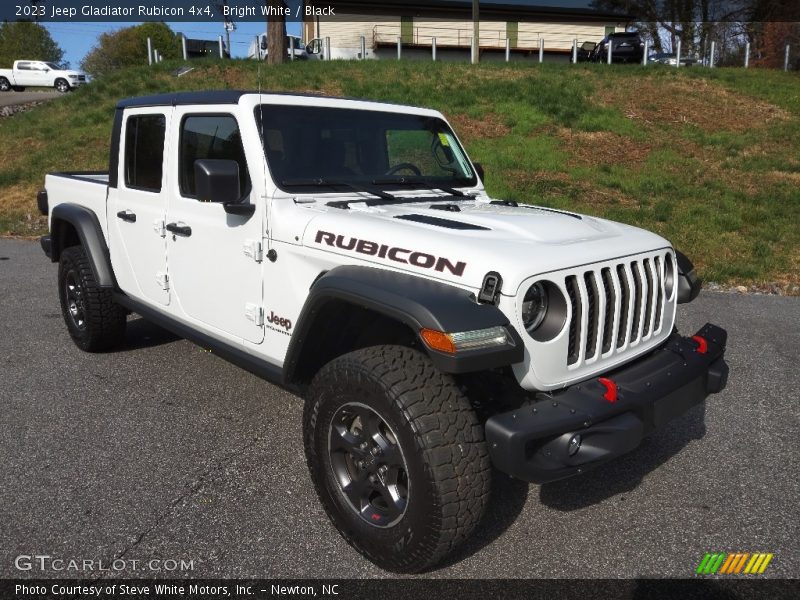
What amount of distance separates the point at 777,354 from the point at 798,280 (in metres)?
3.21

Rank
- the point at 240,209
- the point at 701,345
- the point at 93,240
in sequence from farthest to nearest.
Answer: the point at 93,240
the point at 240,209
the point at 701,345

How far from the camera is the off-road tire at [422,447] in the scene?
94.3 inches

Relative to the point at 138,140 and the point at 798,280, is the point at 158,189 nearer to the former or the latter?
the point at 138,140

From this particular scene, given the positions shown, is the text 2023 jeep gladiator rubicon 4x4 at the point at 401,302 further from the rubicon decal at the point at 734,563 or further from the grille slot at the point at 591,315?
the rubicon decal at the point at 734,563

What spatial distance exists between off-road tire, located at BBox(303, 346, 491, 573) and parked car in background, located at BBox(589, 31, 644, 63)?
85.2ft

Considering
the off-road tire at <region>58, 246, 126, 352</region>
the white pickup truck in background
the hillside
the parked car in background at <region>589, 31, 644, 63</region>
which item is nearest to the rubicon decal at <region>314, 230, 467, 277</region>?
the off-road tire at <region>58, 246, 126, 352</region>

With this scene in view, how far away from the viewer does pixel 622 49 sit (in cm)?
2591

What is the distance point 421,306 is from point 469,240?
454 mm

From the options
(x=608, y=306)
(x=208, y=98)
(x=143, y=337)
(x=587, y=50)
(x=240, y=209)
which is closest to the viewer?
(x=608, y=306)

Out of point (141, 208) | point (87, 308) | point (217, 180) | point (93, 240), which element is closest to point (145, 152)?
point (141, 208)

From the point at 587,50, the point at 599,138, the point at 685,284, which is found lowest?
the point at 685,284

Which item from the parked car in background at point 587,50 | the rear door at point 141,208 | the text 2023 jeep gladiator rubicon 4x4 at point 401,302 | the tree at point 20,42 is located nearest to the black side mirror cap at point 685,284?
the text 2023 jeep gladiator rubicon 4x4 at point 401,302

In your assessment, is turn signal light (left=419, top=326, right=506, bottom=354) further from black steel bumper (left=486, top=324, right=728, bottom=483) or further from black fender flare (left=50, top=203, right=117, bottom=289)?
black fender flare (left=50, top=203, right=117, bottom=289)

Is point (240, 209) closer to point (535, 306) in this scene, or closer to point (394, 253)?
point (394, 253)
